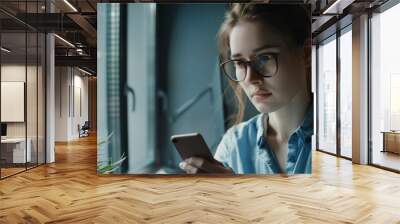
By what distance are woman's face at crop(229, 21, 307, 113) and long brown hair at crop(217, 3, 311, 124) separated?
0.27ft

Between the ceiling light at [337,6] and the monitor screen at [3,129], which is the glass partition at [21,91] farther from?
the ceiling light at [337,6]

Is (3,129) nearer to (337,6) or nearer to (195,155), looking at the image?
(195,155)

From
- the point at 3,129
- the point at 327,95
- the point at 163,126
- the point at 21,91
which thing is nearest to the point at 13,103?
the point at 21,91

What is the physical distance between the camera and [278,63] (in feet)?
19.9

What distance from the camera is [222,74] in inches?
248

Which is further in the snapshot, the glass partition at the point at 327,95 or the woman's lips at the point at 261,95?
the glass partition at the point at 327,95

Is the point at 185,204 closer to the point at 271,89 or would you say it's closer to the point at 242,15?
the point at 271,89

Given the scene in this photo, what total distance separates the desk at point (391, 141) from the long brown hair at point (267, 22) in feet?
7.29

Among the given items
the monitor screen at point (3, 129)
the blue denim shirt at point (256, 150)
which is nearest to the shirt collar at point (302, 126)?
the blue denim shirt at point (256, 150)

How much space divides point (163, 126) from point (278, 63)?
2.12 meters

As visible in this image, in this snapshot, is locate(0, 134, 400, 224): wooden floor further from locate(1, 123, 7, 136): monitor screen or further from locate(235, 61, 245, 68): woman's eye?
locate(235, 61, 245, 68): woman's eye

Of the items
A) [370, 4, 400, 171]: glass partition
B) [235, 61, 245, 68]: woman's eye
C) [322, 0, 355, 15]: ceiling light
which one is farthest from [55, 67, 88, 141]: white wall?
[370, 4, 400, 171]: glass partition

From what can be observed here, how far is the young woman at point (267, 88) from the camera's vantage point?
19.9 feet

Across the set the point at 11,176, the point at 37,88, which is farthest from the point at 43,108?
the point at 11,176
